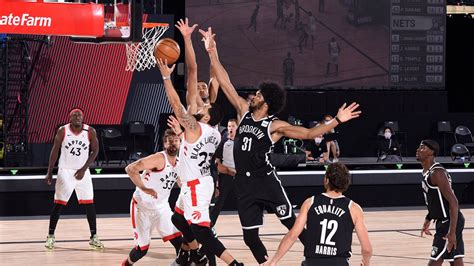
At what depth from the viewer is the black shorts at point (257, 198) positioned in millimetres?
8453

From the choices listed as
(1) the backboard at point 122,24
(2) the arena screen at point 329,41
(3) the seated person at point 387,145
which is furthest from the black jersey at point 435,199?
(3) the seated person at point 387,145

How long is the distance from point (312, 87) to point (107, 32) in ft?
27.4

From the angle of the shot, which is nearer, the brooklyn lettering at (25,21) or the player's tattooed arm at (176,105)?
the player's tattooed arm at (176,105)

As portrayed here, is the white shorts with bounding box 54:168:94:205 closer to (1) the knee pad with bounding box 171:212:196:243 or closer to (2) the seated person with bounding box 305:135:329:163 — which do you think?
(1) the knee pad with bounding box 171:212:196:243

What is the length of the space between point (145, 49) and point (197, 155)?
11.3 metres

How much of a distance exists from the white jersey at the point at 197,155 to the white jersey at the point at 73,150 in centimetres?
328

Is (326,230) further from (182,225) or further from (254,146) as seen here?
(182,225)

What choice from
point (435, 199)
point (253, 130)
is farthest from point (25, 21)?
point (435, 199)

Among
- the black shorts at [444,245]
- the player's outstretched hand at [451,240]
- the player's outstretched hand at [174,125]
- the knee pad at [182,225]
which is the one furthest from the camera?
the knee pad at [182,225]

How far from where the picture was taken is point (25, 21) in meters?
11.5

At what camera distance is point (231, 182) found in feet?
36.0

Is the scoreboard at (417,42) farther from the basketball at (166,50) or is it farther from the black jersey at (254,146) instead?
the black jersey at (254,146)

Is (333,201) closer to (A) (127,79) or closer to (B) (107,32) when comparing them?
(B) (107,32)

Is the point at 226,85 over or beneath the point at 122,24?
beneath
